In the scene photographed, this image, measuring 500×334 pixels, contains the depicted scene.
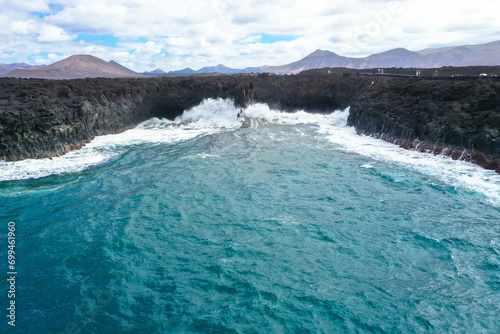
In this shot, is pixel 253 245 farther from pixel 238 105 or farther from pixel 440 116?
pixel 238 105

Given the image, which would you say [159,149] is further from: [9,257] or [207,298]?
[207,298]

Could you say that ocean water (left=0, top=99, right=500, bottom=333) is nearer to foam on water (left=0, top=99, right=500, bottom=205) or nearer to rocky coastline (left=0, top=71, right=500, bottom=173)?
foam on water (left=0, top=99, right=500, bottom=205)

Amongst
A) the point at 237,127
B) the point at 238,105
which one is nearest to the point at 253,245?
the point at 237,127

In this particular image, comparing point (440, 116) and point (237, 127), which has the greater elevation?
point (440, 116)

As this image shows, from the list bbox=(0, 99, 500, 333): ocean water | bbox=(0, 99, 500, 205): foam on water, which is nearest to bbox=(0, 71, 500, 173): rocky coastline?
bbox=(0, 99, 500, 205): foam on water

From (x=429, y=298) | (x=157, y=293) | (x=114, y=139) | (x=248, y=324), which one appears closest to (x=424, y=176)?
(x=429, y=298)

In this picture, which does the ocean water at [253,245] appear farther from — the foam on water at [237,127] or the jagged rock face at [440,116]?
the jagged rock face at [440,116]
